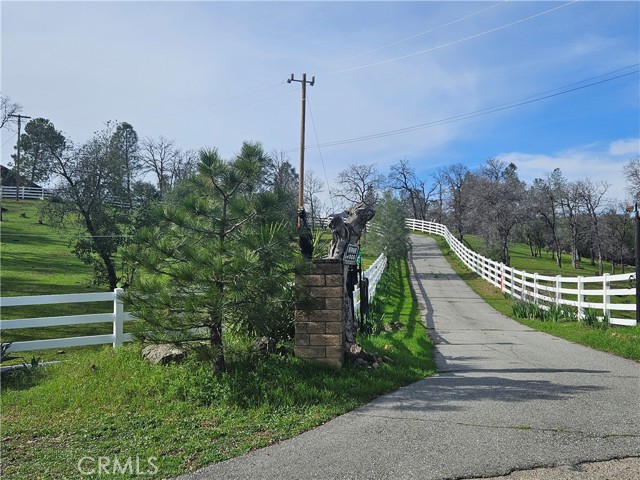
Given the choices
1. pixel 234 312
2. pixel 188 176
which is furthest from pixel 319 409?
pixel 188 176

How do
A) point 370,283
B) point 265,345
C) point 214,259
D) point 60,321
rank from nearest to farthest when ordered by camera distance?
1. point 214,259
2. point 265,345
3. point 60,321
4. point 370,283

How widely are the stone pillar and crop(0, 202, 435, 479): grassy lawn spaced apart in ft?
0.75

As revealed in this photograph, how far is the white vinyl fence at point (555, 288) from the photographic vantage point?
1114 centimetres

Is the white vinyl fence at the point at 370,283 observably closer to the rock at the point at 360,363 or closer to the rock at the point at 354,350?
the rock at the point at 354,350

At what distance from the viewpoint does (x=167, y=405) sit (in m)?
5.43

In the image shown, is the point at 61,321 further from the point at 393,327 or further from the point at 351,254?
the point at 393,327

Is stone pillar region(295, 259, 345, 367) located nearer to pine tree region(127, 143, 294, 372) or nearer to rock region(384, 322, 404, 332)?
pine tree region(127, 143, 294, 372)

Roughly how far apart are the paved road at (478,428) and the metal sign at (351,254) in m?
1.90

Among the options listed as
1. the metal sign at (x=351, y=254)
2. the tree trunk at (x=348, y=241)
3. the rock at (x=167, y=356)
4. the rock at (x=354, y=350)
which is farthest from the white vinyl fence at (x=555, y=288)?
the rock at (x=167, y=356)

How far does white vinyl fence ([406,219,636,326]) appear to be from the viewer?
11.1 meters

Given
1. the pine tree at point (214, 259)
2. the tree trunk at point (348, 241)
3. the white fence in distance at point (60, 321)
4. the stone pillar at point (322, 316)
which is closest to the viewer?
the pine tree at point (214, 259)

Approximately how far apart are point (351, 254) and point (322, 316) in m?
1.19

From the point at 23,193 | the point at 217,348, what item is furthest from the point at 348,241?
the point at 23,193

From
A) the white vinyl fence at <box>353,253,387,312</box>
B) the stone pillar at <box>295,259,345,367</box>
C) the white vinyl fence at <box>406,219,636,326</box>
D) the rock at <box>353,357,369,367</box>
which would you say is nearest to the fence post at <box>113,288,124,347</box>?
the stone pillar at <box>295,259,345,367</box>
